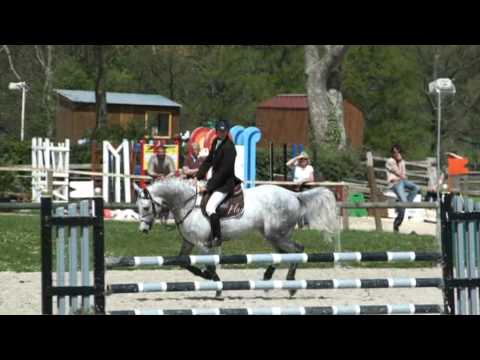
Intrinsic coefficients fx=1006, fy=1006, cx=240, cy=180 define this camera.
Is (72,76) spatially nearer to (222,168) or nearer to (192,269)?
(222,168)

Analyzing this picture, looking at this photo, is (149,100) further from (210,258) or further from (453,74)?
(210,258)

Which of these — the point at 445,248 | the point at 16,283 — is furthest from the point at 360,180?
the point at 445,248

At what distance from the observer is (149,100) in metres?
46.8

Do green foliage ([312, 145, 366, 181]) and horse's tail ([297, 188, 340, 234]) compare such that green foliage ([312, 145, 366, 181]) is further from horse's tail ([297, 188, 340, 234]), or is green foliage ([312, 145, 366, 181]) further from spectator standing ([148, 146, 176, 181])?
horse's tail ([297, 188, 340, 234])

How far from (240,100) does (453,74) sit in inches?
467

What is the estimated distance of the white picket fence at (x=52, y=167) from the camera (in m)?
27.5

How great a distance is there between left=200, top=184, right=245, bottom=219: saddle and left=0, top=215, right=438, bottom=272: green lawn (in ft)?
13.7

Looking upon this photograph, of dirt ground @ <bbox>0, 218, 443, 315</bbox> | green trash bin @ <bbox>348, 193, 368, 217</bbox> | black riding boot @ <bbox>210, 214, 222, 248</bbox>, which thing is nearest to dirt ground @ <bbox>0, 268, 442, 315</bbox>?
dirt ground @ <bbox>0, 218, 443, 315</bbox>

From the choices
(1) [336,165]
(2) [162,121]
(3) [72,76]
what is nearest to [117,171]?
(1) [336,165]

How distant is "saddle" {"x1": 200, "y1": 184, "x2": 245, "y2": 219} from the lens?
12867mm

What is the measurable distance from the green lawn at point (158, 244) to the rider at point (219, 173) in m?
4.29

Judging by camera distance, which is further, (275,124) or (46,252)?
(275,124)

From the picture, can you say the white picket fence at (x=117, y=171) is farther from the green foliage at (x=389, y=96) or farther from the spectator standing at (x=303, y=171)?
the green foliage at (x=389, y=96)

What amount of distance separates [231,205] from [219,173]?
48cm
